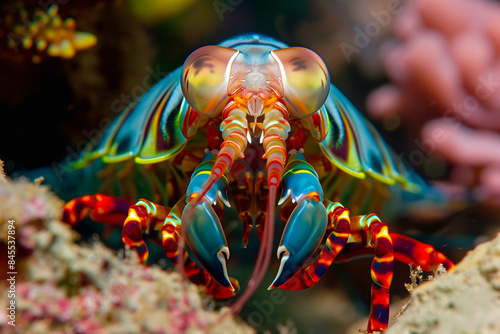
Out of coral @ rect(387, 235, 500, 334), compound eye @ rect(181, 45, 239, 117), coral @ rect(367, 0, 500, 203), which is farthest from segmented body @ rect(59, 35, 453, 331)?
coral @ rect(367, 0, 500, 203)

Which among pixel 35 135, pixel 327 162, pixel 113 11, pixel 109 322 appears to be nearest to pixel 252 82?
pixel 327 162

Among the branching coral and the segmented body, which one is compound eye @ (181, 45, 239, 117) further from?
the branching coral

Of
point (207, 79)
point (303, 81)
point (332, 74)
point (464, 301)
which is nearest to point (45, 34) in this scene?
point (207, 79)

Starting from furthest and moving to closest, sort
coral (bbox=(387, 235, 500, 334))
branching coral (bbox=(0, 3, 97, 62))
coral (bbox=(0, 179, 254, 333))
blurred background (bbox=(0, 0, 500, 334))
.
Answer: blurred background (bbox=(0, 0, 500, 334)) < branching coral (bbox=(0, 3, 97, 62)) < coral (bbox=(387, 235, 500, 334)) < coral (bbox=(0, 179, 254, 333))

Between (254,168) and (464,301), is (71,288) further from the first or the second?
(254,168)

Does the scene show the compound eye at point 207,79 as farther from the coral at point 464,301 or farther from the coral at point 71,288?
the coral at point 464,301

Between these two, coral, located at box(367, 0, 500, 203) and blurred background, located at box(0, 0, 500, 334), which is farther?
coral, located at box(367, 0, 500, 203)

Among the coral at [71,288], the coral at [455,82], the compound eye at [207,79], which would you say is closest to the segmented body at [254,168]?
the compound eye at [207,79]

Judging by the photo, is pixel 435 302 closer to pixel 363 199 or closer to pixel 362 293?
pixel 363 199
